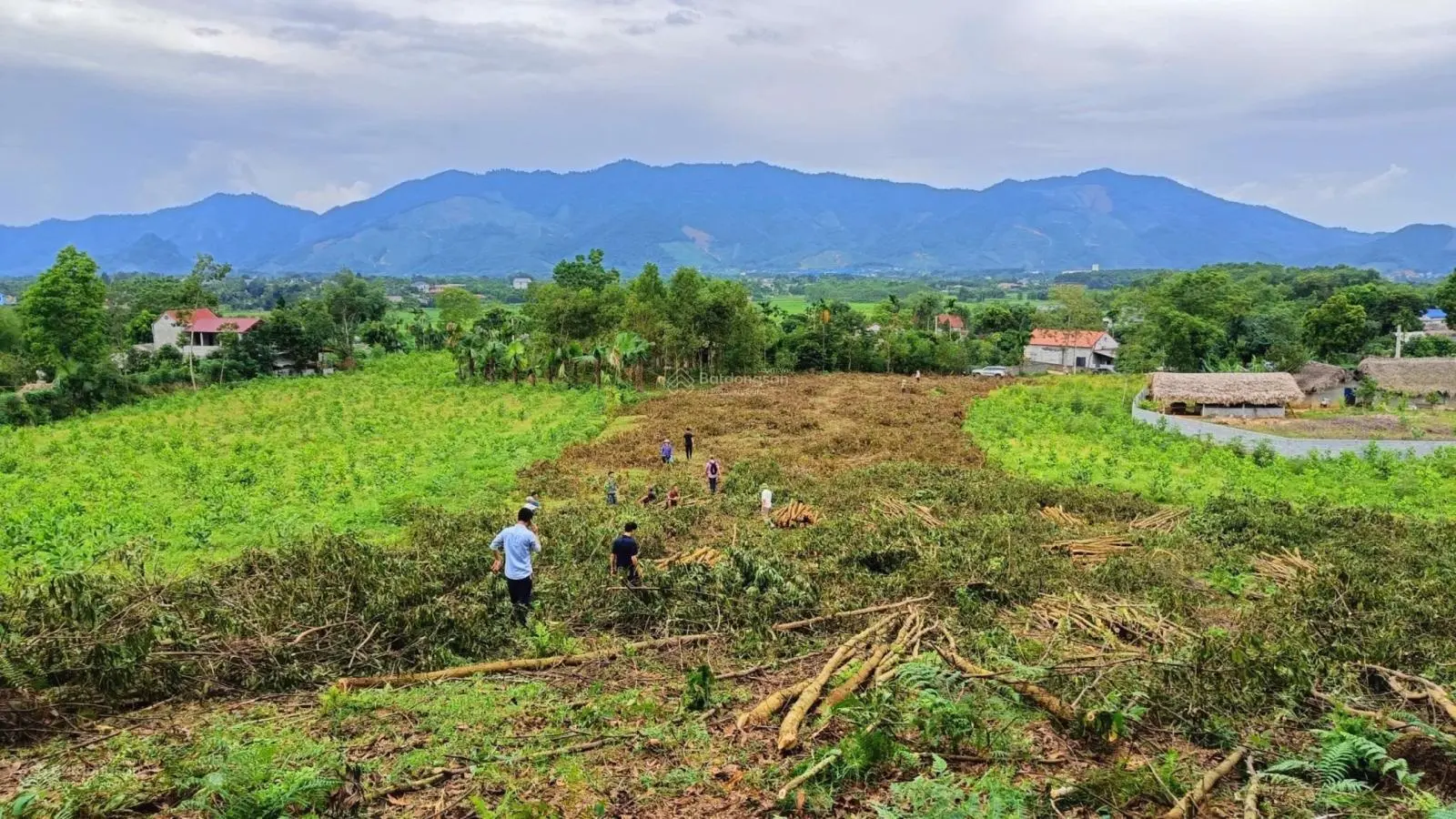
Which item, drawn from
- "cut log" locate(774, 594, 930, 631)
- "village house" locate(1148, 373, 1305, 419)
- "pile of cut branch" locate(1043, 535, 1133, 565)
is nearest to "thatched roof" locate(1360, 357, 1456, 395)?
"village house" locate(1148, 373, 1305, 419)

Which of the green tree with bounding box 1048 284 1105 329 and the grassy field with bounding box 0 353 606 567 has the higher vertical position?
the green tree with bounding box 1048 284 1105 329

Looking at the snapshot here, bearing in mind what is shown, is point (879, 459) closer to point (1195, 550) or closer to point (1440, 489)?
point (1195, 550)

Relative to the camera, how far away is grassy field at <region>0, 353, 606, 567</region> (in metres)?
14.0

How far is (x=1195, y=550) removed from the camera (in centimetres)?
1248

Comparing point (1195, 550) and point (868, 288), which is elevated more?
point (868, 288)

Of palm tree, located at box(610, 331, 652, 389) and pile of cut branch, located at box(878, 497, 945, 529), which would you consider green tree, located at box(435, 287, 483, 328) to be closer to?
palm tree, located at box(610, 331, 652, 389)

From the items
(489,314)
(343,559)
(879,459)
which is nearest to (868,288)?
(489,314)

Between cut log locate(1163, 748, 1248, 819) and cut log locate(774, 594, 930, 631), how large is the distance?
401cm

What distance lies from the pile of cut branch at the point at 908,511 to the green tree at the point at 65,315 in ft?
122

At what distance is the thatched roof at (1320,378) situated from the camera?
121 feet

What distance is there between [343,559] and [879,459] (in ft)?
47.8

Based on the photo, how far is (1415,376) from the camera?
36062 millimetres

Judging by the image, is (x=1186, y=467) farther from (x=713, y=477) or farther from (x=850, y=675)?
(x=850, y=675)

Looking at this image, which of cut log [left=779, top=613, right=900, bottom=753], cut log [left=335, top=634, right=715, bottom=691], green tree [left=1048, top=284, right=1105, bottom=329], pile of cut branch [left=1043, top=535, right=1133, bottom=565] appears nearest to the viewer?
cut log [left=779, top=613, right=900, bottom=753]
